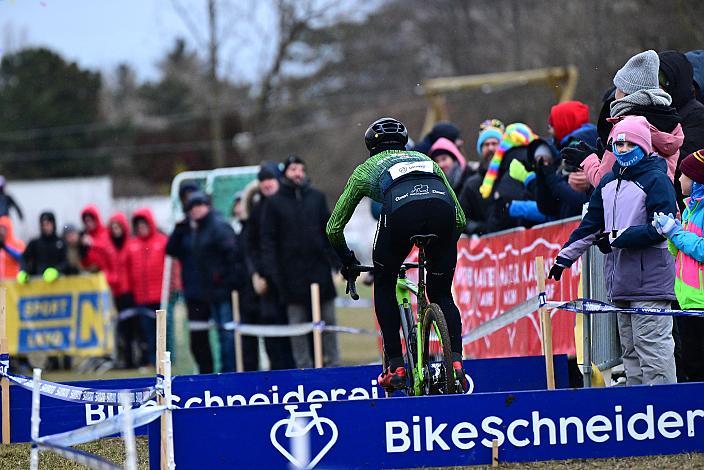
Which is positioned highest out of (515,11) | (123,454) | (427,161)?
(515,11)

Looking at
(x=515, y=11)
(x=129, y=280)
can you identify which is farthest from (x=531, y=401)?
(x=515, y=11)

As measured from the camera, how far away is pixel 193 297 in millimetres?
16406

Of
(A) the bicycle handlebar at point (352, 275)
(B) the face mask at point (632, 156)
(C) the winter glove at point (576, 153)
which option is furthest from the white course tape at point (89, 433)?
(C) the winter glove at point (576, 153)

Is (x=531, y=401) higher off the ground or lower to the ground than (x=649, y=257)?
lower

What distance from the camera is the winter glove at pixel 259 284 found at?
14930 millimetres

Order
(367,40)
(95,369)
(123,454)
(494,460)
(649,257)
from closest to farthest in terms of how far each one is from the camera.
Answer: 1. (494,460)
2. (649,257)
3. (123,454)
4. (95,369)
5. (367,40)

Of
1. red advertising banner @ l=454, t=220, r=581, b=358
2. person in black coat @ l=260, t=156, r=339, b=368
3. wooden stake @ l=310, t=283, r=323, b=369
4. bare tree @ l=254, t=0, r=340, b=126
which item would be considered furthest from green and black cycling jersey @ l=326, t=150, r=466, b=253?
bare tree @ l=254, t=0, r=340, b=126

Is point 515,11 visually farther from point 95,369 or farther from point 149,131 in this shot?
point 149,131

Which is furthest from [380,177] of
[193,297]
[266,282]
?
[193,297]

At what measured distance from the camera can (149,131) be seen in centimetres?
6881

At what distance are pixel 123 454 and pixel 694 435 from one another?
12.4 feet

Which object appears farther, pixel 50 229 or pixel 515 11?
pixel 515 11

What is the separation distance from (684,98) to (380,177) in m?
2.65

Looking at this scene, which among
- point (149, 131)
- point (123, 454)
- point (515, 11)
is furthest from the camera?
point (149, 131)
